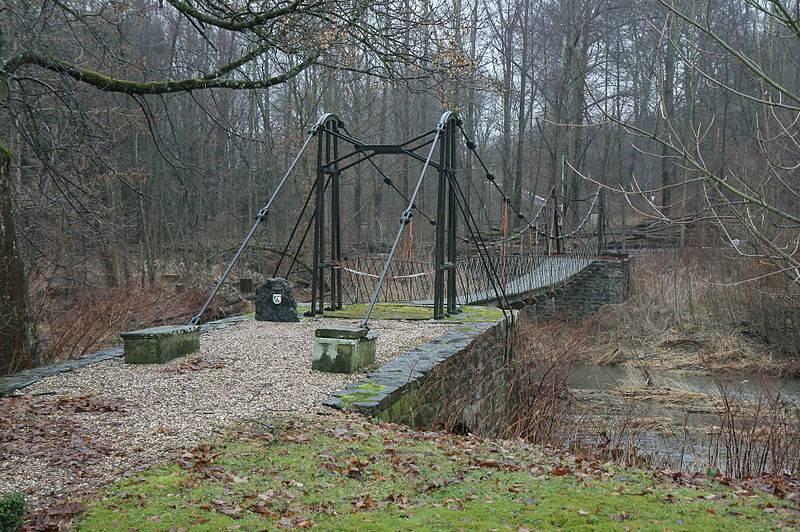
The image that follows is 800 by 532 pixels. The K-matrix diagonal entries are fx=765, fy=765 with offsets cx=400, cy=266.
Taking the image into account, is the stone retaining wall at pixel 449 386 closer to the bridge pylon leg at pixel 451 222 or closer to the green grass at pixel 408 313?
the green grass at pixel 408 313

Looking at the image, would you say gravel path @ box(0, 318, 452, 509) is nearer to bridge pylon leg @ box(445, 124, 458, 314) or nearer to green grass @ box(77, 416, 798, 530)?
green grass @ box(77, 416, 798, 530)

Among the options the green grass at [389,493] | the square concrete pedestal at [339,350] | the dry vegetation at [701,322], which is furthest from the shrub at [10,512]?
the dry vegetation at [701,322]

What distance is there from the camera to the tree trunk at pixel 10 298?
6.70 meters

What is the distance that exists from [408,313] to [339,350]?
154 inches

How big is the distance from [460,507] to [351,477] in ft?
2.43

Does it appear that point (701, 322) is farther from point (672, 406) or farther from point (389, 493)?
point (389, 493)

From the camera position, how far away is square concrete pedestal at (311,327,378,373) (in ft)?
21.7

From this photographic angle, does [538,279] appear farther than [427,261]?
No

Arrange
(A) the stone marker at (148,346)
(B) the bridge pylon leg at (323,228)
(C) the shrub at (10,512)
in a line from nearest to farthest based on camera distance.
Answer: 1. (C) the shrub at (10,512)
2. (A) the stone marker at (148,346)
3. (B) the bridge pylon leg at (323,228)

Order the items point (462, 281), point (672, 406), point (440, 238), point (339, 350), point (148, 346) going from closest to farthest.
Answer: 1. point (339, 350)
2. point (148, 346)
3. point (440, 238)
4. point (672, 406)
5. point (462, 281)

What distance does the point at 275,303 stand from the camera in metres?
9.81

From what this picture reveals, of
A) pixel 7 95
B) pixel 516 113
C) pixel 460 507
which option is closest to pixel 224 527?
pixel 460 507

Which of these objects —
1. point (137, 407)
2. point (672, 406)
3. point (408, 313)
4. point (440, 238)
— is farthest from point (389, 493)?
point (672, 406)

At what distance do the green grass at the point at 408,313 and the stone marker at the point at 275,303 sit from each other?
637 mm
